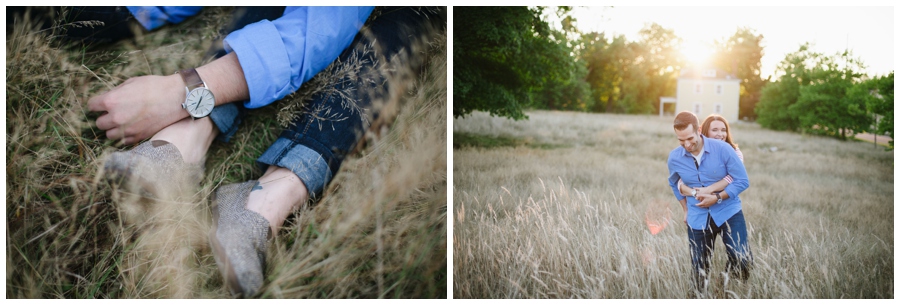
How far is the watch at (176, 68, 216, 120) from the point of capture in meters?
2.23

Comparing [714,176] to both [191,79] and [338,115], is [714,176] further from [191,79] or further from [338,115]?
[191,79]

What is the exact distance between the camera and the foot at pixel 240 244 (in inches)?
80.2

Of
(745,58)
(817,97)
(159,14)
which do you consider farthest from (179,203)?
(817,97)

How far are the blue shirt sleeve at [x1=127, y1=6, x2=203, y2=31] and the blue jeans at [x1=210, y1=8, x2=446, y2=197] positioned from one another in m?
0.62

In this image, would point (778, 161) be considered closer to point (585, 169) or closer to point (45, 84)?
point (585, 169)

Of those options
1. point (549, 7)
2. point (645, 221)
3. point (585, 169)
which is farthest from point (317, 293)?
point (549, 7)

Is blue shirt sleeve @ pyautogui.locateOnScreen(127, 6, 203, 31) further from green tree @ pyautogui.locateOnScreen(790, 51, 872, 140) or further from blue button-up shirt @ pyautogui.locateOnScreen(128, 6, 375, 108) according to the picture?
green tree @ pyautogui.locateOnScreen(790, 51, 872, 140)

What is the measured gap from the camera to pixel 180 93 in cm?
223

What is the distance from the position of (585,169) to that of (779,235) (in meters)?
0.96

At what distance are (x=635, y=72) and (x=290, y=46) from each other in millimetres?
1738

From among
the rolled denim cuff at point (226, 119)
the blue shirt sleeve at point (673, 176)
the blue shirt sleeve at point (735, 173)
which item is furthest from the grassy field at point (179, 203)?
the blue shirt sleeve at point (735, 173)

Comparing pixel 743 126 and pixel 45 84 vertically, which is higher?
pixel 45 84

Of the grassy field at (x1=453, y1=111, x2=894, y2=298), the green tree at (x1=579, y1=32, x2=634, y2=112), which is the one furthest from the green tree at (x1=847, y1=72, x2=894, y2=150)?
the green tree at (x1=579, y1=32, x2=634, y2=112)

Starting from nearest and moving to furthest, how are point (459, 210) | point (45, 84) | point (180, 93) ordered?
point (180, 93) < point (45, 84) < point (459, 210)
